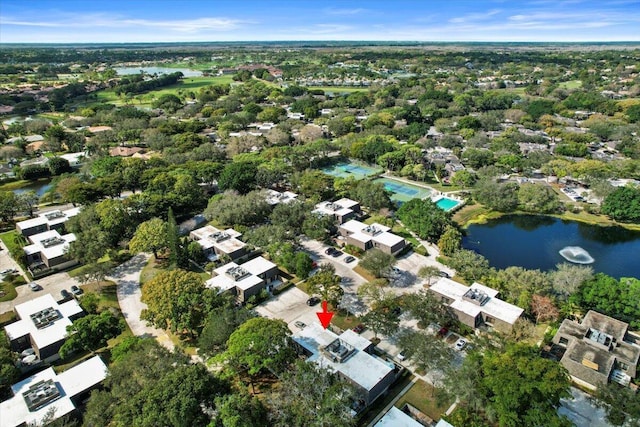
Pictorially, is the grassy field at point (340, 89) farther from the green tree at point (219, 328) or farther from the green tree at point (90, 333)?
the green tree at point (90, 333)

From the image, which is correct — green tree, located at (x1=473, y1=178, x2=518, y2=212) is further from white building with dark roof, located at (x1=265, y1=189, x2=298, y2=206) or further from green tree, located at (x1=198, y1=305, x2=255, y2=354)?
green tree, located at (x1=198, y1=305, x2=255, y2=354)

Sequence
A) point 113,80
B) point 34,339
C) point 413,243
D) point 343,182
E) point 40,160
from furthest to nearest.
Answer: point 113,80 → point 40,160 → point 343,182 → point 413,243 → point 34,339

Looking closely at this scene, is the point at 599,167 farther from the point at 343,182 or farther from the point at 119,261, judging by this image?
the point at 119,261

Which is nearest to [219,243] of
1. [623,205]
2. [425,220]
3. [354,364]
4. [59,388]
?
[59,388]

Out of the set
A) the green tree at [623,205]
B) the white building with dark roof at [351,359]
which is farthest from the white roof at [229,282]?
the green tree at [623,205]

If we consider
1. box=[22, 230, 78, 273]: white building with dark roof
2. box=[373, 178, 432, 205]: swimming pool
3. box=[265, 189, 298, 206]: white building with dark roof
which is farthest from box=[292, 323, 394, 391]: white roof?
box=[373, 178, 432, 205]: swimming pool

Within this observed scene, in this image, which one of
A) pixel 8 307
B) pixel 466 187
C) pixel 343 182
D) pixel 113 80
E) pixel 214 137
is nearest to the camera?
pixel 8 307

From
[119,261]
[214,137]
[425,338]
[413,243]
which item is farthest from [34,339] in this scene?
[214,137]

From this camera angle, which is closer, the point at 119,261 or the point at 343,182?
the point at 119,261
